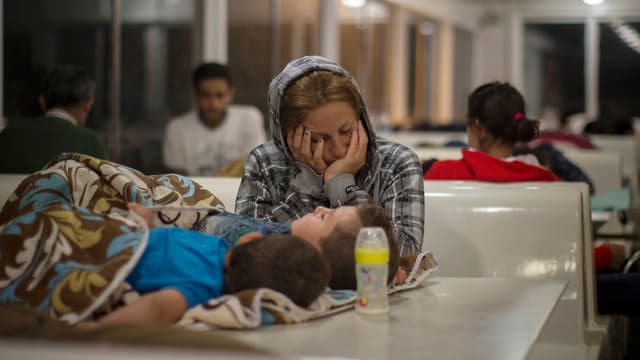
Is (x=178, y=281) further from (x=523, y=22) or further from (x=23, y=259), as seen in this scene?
(x=523, y=22)

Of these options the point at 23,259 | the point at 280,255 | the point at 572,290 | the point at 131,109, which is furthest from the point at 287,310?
the point at 131,109

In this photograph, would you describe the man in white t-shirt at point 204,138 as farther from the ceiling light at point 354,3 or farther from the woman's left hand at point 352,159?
the ceiling light at point 354,3

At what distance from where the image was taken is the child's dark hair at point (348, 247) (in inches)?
81.0

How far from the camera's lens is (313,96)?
8.50 feet

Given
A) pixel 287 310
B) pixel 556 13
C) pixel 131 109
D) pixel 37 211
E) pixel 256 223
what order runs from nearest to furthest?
pixel 287 310, pixel 37 211, pixel 256 223, pixel 131 109, pixel 556 13

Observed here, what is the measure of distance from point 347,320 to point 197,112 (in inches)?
203

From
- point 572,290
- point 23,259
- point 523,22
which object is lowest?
point 572,290

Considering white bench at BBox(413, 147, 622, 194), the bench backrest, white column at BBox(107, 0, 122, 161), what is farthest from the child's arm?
white column at BBox(107, 0, 122, 161)

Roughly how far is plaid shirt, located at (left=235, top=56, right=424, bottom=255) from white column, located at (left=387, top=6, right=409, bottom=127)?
31.4 feet

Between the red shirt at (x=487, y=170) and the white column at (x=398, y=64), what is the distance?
867 cm

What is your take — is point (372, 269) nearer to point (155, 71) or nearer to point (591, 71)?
point (155, 71)

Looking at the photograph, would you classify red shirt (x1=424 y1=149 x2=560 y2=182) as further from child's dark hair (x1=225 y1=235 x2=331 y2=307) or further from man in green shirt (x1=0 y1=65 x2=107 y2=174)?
child's dark hair (x1=225 y1=235 x2=331 y2=307)

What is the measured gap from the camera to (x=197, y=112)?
695 cm

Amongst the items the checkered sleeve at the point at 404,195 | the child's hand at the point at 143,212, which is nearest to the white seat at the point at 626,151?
the checkered sleeve at the point at 404,195
